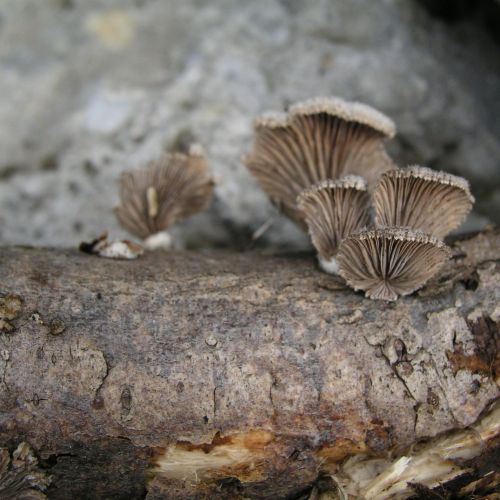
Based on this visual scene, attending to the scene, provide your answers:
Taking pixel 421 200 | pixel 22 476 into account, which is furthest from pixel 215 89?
pixel 22 476

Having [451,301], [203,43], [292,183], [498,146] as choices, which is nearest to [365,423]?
[451,301]

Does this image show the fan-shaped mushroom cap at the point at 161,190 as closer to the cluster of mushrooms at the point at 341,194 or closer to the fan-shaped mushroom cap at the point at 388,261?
the cluster of mushrooms at the point at 341,194

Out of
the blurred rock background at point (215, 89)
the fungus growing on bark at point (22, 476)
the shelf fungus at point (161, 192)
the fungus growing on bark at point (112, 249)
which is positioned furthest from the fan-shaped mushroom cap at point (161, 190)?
the fungus growing on bark at point (22, 476)

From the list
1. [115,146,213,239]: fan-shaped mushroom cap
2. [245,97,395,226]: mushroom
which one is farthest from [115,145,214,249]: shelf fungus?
[245,97,395,226]: mushroom

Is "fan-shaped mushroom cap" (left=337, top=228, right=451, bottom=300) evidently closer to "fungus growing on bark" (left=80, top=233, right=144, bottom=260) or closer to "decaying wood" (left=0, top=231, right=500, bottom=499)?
"decaying wood" (left=0, top=231, right=500, bottom=499)

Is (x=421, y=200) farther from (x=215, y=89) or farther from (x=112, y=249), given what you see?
(x=215, y=89)

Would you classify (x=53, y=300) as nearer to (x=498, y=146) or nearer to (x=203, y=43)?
(x=203, y=43)
